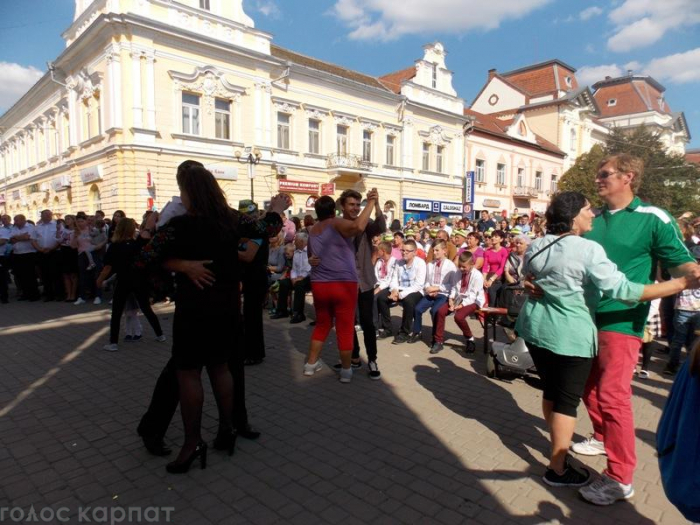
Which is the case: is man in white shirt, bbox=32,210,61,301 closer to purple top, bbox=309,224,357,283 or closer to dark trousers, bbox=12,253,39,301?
dark trousers, bbox=12,253,39,301

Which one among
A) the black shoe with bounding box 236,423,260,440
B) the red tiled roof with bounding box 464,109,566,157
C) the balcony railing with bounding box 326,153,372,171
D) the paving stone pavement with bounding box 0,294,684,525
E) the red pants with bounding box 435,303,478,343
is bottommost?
the paving stone pavement with bounding box 0,294,684,525

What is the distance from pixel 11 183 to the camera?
37375 millimetres

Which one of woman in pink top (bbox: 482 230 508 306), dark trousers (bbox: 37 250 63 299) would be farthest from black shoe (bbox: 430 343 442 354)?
dark trousers (bbox: 37 250 63 299)

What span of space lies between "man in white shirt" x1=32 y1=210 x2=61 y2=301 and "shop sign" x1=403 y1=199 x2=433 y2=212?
75.5ft

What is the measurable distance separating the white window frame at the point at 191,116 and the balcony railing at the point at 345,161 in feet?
25.8

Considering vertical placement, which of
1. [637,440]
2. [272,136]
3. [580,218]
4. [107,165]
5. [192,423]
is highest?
[272,136]

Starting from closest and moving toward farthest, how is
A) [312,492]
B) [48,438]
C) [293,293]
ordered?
[312,492]
[48,438]
[293,293]

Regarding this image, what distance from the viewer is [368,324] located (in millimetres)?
5125

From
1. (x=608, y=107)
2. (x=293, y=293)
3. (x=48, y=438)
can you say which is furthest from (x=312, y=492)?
(x=608, y=107)

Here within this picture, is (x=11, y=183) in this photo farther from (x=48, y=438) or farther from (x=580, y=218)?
(x=580, y=218)

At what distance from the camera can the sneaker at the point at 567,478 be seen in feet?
9.72

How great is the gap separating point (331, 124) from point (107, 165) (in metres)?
12.2

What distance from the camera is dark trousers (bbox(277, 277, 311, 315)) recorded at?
817 centimetres

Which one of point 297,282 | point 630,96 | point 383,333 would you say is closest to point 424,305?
point 383,333
